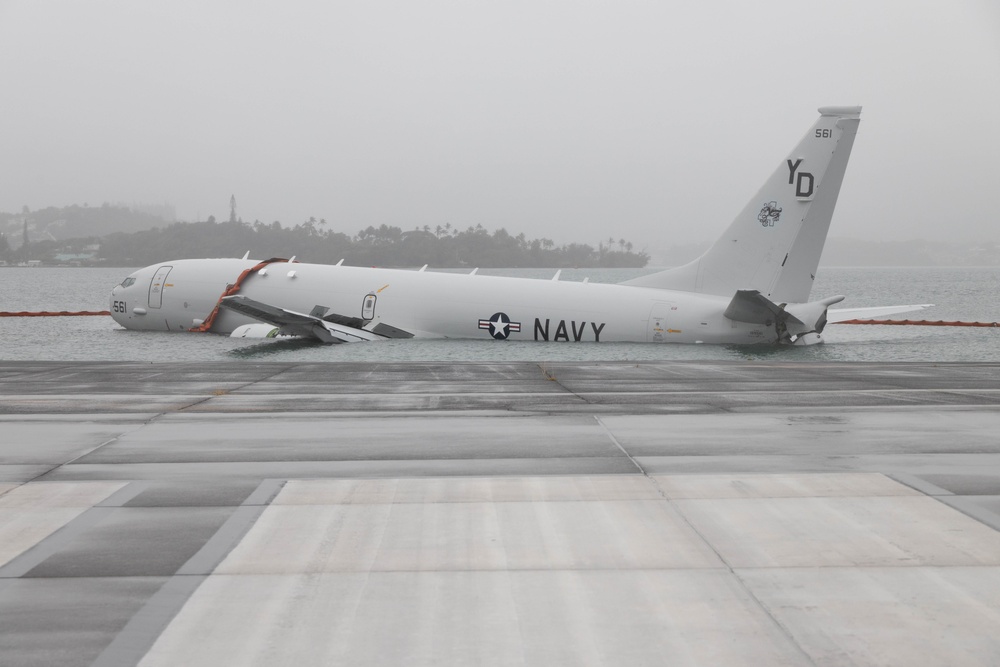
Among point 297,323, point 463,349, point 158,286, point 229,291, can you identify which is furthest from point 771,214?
point 158,286

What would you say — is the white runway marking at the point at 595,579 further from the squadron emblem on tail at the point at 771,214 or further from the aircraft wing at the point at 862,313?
the aircraft wing at the point at 862,313

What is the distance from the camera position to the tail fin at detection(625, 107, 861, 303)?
38.6m

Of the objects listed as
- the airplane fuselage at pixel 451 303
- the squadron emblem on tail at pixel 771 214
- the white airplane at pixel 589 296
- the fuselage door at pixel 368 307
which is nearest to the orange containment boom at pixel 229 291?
the white airplane at pixel 589 296

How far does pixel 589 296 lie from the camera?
41.8 meters

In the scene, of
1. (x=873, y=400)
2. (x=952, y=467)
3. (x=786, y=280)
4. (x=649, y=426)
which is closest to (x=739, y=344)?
(x=786, y=280)

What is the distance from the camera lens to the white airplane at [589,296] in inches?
1533

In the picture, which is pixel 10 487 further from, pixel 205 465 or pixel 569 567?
pixel 569 567

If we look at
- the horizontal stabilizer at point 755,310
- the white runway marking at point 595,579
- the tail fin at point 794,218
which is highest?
the tail fin at point 794,218

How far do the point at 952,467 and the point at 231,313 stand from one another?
132 ft

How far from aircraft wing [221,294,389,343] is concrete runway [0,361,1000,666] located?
2567 centimetres

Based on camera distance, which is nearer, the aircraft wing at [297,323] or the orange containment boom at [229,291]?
the aircraft wing at [297,323]

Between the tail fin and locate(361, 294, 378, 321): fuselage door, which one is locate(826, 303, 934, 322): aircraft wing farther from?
locate(361, 294, 378, 321): fuselage door

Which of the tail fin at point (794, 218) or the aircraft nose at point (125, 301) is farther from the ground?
the tail fin at point (794, 218)

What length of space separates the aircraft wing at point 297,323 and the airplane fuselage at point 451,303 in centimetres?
86
